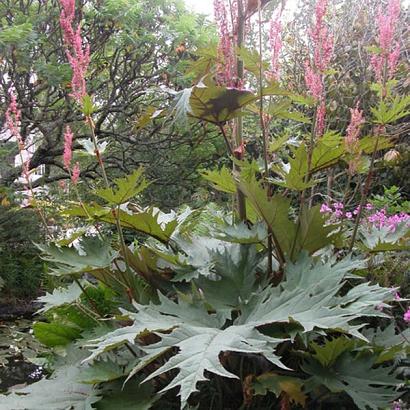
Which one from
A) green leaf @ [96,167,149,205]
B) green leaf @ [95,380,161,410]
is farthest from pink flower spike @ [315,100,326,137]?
green leaf @ [95,380,161,410]

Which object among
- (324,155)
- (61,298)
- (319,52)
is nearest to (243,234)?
(324,155)

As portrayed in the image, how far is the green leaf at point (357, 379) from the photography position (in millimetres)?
1253

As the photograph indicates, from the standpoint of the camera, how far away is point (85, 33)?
4672 mm

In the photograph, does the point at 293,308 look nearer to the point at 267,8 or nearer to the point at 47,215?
the point at 267,8

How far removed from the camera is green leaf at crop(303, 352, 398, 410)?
1.25 meters

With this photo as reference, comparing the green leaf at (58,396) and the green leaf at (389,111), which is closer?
the green leaf at (58,396)

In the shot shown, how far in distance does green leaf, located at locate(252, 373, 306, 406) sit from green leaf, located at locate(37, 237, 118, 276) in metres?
0.56

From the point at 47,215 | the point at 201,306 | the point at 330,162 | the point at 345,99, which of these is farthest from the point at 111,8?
the point at 201,306

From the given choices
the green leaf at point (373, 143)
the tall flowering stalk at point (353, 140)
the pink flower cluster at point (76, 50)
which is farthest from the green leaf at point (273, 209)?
the pink flower cluster at point (76, 50)

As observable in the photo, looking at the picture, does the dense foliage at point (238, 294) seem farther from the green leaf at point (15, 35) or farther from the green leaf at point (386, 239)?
the green leaf at point (15, 35)

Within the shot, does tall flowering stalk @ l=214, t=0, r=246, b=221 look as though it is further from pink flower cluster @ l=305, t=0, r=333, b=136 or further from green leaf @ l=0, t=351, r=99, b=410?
green leaf @ l=0, t=351, r=99, b=410

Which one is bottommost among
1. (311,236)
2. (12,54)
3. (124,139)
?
(311,236)

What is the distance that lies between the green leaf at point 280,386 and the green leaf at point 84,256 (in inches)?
22.2

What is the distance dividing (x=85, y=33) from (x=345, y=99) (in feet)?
8.14
